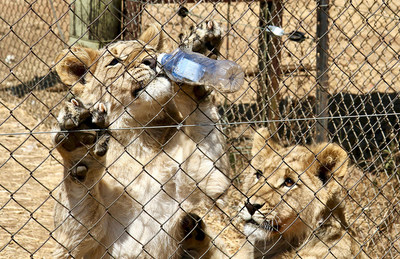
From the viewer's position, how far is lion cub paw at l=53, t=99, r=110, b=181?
3.01 meters

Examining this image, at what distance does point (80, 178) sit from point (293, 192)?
1686 mm

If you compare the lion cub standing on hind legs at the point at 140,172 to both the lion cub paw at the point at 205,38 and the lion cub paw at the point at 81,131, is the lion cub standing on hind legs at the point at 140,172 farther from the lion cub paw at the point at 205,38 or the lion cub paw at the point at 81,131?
the lion cub paw at the point at 81,131

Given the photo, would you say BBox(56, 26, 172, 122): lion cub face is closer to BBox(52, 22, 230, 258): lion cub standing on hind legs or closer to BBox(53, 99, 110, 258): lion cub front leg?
BBox(52, 22, 230, 258): lion cub standing on hind legs

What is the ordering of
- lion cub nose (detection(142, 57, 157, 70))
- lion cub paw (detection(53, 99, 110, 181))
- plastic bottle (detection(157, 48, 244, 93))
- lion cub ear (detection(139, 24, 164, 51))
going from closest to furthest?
lion cub paw (detection(53, 99, 110, 181)), plastic bottle (detection(157, 48, 244, 93)), lion cub nose (detection(142, 57, 157, 70)), lion cub ear (detection(139, 24, 164, 51))

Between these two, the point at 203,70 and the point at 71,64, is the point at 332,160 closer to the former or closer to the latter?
the point at 203,70

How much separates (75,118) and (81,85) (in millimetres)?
1243

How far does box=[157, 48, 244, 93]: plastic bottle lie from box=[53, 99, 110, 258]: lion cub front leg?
563 millimetres

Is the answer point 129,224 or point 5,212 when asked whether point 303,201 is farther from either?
point 5,212

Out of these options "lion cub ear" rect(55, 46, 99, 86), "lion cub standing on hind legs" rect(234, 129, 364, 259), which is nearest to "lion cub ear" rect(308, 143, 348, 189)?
"lion cub standing on hind legs" rect(234, 129, 364, 259)

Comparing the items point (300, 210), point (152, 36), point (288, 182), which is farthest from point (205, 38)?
point (300, 210)

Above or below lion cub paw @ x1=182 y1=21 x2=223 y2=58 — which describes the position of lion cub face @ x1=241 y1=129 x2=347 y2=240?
below

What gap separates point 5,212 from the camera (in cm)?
552

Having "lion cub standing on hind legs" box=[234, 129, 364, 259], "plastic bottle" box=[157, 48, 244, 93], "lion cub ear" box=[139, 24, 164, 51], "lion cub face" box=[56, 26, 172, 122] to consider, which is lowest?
"lion cub standing on hind legs" box=[234, 129, 364, 259]

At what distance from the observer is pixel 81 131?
9.98 feet
